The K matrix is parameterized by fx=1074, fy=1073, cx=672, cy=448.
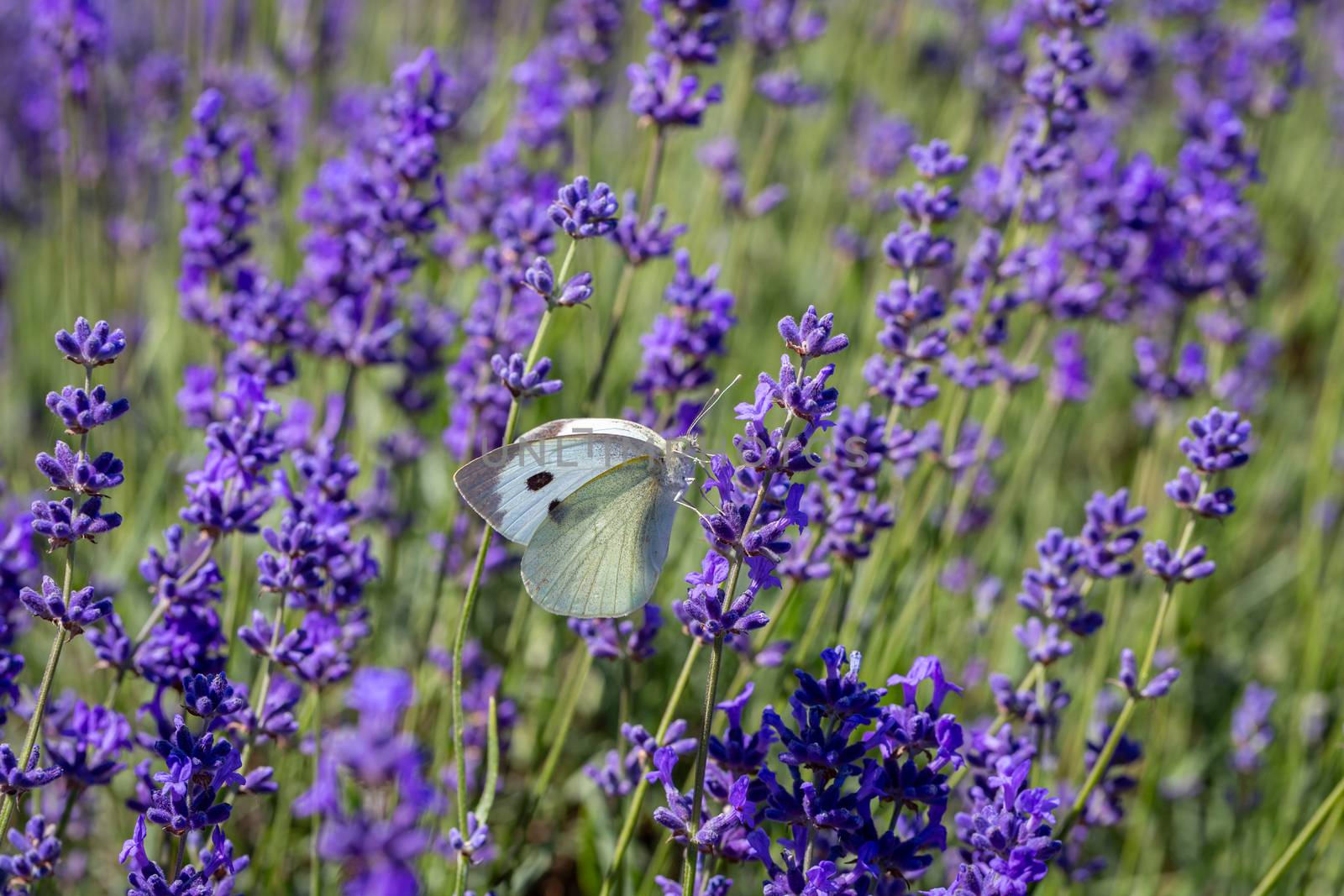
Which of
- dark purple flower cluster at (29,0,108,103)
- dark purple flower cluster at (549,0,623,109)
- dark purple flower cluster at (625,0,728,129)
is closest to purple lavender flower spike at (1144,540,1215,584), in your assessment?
dark purple flower cluster at (625,0,728,129)

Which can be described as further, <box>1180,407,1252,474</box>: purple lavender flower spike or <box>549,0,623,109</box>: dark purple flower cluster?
→ <box>549,0,623,109</box>: dark purple flower cluster

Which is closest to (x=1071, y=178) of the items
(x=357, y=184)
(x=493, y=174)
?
(x=493, y=174)

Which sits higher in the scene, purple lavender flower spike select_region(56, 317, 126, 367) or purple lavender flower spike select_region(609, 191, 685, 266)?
purple lavender flower spike select_region(609, 191, 685, 266)

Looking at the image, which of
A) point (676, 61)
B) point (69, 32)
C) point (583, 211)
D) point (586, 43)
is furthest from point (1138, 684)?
point (69, 32)

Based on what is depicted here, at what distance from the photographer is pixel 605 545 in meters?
2.05

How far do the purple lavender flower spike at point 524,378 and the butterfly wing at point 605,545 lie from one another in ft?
0.82

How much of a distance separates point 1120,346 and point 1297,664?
1.83 meters

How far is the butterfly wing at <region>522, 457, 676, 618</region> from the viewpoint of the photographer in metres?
1.92

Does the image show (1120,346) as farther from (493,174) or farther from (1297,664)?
(493,174)

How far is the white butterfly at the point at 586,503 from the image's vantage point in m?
1.85

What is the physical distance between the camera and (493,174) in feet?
10.2

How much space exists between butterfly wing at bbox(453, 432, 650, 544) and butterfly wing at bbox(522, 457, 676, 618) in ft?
0.07

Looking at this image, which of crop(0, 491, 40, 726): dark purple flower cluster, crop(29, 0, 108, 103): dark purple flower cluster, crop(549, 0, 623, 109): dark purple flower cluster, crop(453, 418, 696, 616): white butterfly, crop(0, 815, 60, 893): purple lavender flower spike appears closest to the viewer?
crop(0, 815, 60, 893): purple lavender flower spike

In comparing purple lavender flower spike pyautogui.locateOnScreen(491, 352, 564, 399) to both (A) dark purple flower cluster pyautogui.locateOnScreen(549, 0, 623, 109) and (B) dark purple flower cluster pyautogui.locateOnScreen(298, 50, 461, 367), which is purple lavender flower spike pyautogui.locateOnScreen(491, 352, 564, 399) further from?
(A) dark purple flower cluster pyautogui.locateOnScreen(549, 0, 623, 109)
